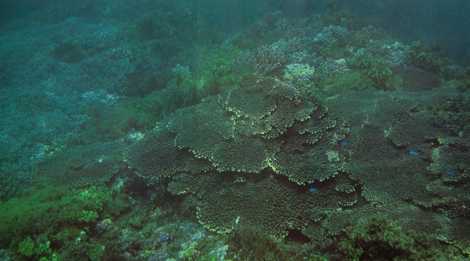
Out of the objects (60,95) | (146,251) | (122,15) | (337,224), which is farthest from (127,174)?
(122,15)

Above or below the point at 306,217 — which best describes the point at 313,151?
above

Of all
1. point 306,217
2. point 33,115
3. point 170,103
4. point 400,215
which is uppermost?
point 400,215

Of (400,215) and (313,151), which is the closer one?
(400,215)

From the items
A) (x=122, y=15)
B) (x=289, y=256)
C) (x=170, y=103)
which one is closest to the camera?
(x=289, y=256)

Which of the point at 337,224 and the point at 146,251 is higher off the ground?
the point at 337,224

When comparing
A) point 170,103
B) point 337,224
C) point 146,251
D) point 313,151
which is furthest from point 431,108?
point 170,103

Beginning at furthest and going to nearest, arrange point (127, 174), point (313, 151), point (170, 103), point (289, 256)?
point (170, 103) → point (127, 174) → point (313, 151) → point (289, 256)

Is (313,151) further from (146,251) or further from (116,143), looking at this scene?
(116,143)

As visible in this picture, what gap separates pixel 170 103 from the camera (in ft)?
37.8

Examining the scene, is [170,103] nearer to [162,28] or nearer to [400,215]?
[400,215]

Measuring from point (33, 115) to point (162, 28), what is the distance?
32.0ft

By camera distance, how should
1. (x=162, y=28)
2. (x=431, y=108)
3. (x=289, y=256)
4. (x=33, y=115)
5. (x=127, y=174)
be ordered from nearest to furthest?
(x=289, y=256) < (x=431, y=108) < (x=127, y=174) < (x=33, y=115) < (x=162, y=28)

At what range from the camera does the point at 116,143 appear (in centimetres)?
995

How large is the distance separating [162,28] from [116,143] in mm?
12360
